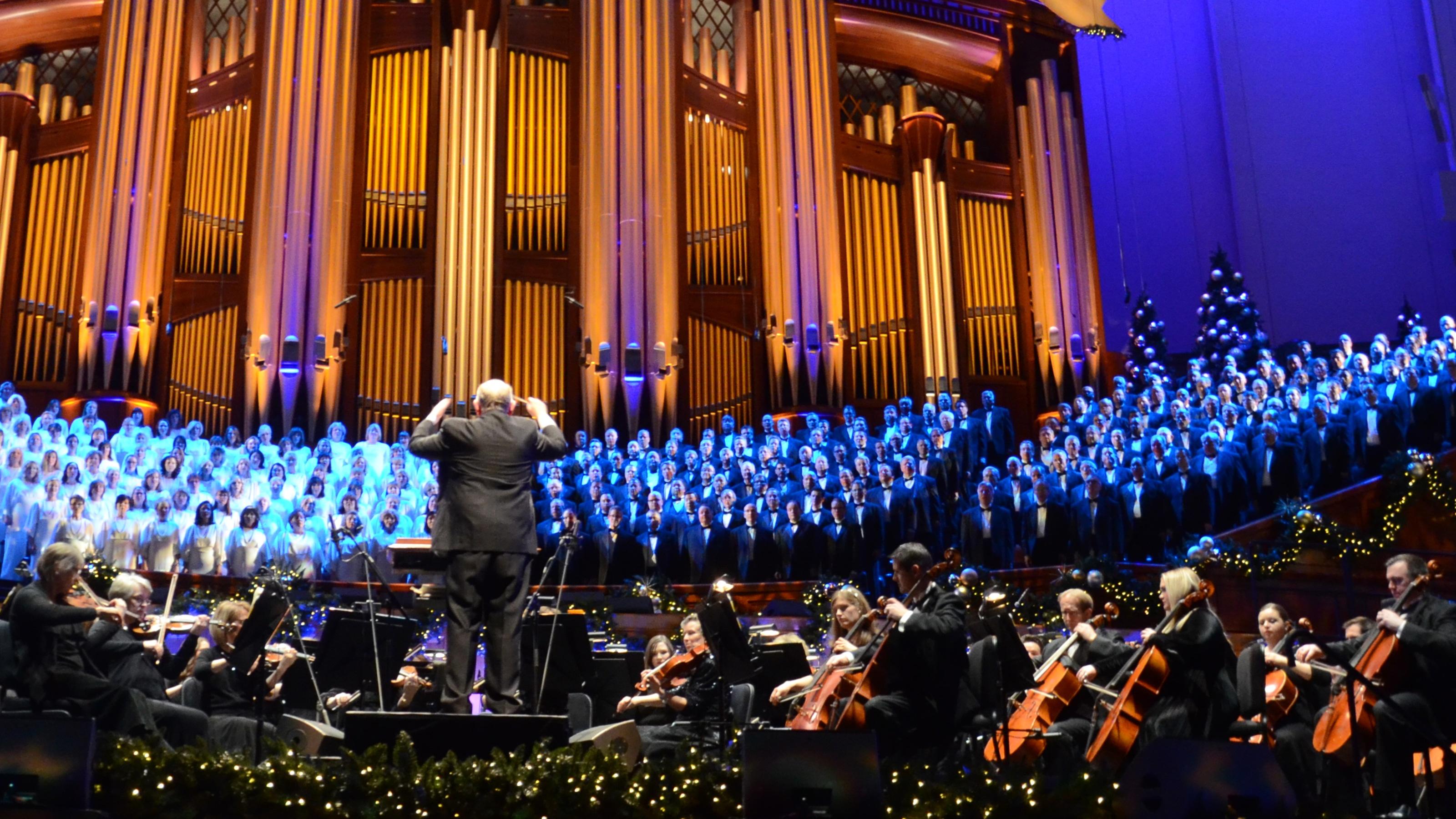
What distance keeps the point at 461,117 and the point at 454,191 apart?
767 mm

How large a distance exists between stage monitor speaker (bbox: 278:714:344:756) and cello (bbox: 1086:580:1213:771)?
2.80 m

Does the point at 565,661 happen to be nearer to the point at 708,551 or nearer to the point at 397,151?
the point at 708,551

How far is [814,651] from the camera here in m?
8.02

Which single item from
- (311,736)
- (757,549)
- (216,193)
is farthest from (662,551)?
(216,193)

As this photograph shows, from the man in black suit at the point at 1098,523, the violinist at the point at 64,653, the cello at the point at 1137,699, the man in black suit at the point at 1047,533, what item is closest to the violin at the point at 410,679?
the violinist at the point at 64,653

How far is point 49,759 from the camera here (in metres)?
4.14

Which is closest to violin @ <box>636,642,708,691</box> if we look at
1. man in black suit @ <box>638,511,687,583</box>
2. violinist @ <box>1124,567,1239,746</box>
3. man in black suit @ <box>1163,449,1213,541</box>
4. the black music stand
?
the black music stand

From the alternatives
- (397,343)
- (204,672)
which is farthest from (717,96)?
(204,672)

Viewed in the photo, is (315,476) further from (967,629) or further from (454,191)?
(967,629)

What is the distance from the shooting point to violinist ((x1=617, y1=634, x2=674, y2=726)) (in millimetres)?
6531

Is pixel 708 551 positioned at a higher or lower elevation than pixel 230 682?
higher

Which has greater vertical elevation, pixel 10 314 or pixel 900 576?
pixel 10 314

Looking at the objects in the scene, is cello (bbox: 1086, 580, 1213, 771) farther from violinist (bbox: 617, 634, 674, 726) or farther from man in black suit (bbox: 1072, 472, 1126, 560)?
man in black suit (bbox: 1072, 472, 1126, 560)

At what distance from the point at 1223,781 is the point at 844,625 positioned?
2.09m
